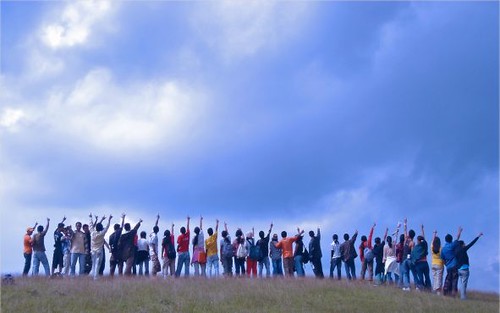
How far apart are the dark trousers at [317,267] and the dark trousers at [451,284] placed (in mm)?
5288

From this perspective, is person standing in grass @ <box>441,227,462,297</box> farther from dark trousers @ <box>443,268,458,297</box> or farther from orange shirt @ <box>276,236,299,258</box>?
orange shirt @ <box>276,236,299,258</box>

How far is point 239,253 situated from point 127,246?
4.58m

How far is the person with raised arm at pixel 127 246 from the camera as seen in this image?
24.6 m

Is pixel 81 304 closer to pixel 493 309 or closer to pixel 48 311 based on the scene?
pixel 48 311

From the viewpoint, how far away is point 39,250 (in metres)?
24.4

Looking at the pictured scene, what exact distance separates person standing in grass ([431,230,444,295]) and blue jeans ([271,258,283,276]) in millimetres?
6200

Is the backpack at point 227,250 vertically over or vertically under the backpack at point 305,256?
over

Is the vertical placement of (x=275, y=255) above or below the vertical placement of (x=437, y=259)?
above

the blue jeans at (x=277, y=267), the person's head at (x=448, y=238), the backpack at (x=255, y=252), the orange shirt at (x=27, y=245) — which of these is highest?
the orange shirt at (x=27, y=245)

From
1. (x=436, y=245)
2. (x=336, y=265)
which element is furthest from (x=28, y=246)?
(x=436, y=245)

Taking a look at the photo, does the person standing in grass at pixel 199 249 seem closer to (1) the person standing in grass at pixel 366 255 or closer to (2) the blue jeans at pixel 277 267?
(2) the blue jeans at pixel 277 267

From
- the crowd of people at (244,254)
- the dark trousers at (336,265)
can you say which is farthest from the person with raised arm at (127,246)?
the dark trousers at (336,265)

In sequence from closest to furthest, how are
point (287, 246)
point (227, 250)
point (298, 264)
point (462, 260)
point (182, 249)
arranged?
point (462, 260)
point (182, 249)
point (227, 250)
point (287, 246)
point (298, 264)

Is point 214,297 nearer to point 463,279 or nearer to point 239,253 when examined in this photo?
point 239,253
